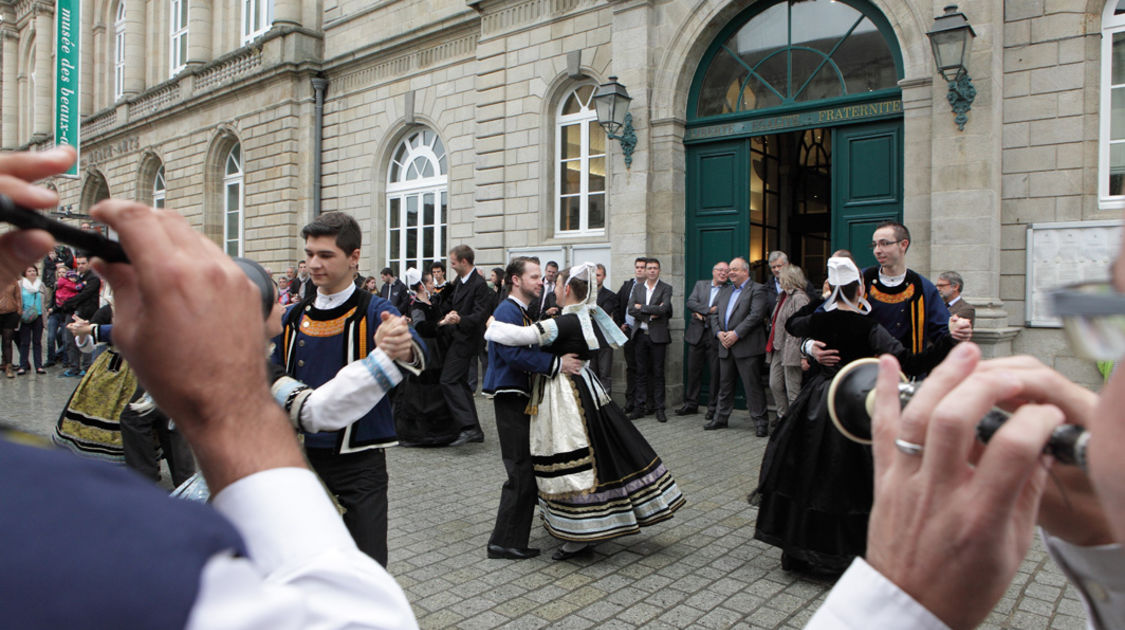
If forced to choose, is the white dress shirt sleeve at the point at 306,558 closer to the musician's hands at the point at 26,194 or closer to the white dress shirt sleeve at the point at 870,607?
the musician's hands at the point at 26,194

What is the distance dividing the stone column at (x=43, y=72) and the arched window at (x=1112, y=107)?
1315 inches

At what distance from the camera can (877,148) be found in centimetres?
938

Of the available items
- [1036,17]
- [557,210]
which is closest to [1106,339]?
[1036,17]

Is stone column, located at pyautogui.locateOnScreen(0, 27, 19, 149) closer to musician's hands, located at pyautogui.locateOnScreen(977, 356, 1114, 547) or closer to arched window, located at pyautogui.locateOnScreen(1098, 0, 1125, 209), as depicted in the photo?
arched window, located at pyautogui.locateOnScreen(1098, 0, 1125, 209)

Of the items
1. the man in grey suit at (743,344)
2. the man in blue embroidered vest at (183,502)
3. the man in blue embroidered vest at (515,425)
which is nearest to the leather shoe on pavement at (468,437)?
the man in grey suit at (743,344)

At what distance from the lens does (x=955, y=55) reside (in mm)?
7910

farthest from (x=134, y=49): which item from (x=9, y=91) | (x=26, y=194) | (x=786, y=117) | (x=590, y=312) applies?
(x=26, y=194)

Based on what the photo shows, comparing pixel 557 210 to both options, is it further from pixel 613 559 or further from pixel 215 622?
pixel 215 622

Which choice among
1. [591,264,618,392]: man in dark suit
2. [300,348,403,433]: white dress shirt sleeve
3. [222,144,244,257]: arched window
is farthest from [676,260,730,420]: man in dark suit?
[222,144,244,257]: arched window

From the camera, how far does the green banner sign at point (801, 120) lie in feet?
30.5

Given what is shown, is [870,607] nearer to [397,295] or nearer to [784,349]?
[784,349]

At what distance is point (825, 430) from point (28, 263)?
13.6ft

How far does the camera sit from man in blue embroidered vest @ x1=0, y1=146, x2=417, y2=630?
573mm

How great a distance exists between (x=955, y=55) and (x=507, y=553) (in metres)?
6.74
